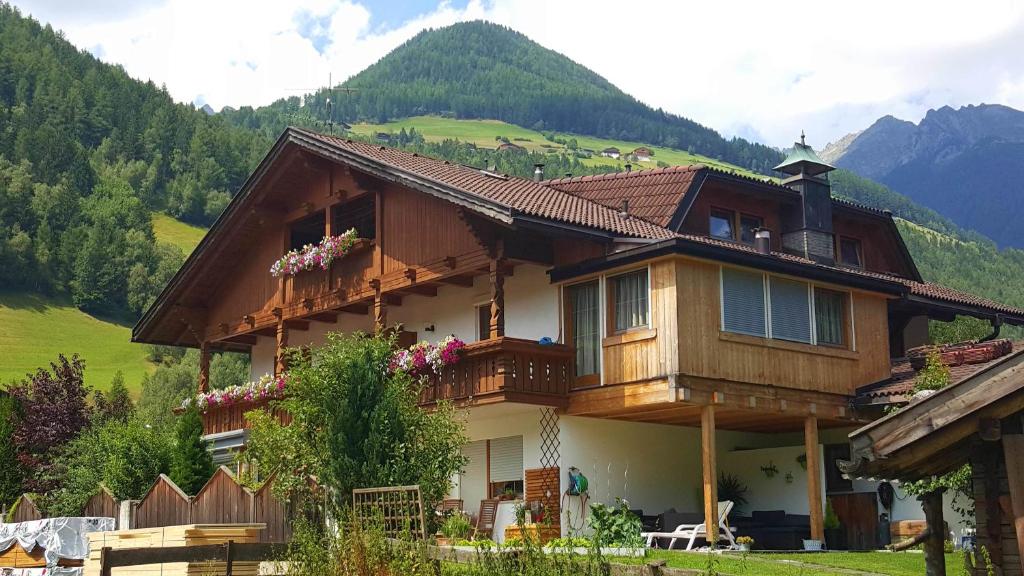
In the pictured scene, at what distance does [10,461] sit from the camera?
32781 mm

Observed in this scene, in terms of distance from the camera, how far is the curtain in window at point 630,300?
22.2 meters

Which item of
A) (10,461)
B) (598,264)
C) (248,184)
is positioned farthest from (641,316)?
(10,461)

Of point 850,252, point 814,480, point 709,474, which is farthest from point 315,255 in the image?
point 850,252

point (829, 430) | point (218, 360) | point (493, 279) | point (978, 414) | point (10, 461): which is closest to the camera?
point (978, 414)

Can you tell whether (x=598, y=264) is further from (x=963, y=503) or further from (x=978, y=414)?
(x=978, y=414)

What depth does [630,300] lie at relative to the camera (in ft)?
73.7

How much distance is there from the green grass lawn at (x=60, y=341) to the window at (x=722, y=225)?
59.6 meters

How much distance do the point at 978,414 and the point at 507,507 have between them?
52.3ft

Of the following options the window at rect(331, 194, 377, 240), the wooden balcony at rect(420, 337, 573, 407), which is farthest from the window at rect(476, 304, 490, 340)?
the window at rect(331, 194, 377, 240)

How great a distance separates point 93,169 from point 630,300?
112m

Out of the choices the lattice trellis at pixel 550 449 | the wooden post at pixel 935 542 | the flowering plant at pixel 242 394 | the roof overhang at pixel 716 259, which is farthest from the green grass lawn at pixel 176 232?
the wooden post at pixel 935 542

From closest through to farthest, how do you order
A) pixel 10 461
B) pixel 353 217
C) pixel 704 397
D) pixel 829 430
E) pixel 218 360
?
1. pixel 704 397
2. pixel 829 430
3. pixel 353 217
4. pixel 10 461
5. pixel 218 360

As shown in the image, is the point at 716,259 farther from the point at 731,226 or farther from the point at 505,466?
the point at 505,466

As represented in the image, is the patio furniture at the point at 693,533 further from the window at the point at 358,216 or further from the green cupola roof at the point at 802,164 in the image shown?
the window at the point at 358,216
